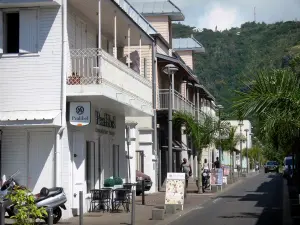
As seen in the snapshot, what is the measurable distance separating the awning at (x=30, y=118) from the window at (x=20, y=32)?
1.93 m

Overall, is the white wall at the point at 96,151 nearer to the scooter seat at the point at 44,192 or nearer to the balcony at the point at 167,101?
the scooter seat at the point at 44,192

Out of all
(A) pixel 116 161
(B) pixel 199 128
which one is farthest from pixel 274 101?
(B) pixel 199 128

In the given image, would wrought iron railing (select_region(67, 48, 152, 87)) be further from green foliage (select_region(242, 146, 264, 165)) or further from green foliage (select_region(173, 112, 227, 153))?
green foliage (select_region(242, 146, 264, 165))

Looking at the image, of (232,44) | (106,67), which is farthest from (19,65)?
(232,44)

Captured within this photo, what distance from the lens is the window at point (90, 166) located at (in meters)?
22.4

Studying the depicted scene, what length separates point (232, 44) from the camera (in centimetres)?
13825

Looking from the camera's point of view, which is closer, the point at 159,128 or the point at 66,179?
the point at 66,179

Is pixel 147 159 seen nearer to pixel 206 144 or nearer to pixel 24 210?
pixel 206 144

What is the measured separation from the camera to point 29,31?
Answer: 19.6 metres

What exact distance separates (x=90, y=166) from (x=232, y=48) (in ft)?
373

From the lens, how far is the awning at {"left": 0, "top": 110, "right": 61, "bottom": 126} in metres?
18.7

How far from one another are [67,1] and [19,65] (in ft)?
8.49

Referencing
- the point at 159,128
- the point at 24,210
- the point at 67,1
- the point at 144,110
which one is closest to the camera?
the point at 24,210

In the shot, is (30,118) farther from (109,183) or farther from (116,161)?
(116,161)
